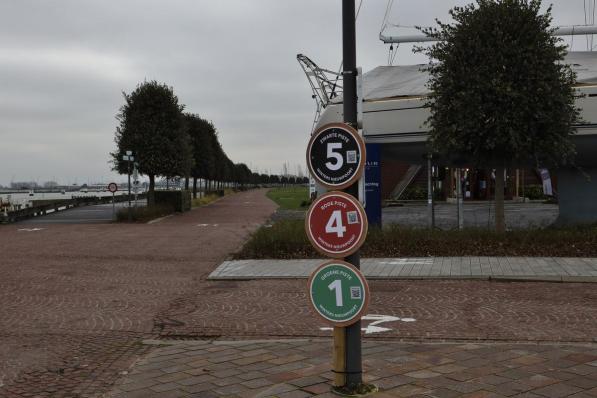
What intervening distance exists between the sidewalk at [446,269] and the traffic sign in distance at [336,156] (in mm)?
6923

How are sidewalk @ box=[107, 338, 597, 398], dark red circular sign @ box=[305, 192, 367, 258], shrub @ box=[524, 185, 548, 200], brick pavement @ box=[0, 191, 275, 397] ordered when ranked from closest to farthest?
dark red circular sign @ box=[305, 192, 367, 258] → sidewalk @ box=[107, 338, 597, 398] → brick pavement @ box=[0, 191, 275, 397] → shrub @ box=[524, 185, 548, 200]

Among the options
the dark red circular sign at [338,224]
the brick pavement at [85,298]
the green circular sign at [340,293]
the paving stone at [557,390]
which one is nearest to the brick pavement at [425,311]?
the brick pavement at [85,298]

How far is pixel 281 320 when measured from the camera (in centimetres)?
794

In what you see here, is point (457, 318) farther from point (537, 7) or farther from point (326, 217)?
point (537, 7)

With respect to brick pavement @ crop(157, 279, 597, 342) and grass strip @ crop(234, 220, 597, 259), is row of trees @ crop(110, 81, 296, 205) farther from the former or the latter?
brick pavement @ crop(157, 279, 597, 342)

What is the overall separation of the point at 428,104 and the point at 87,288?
893cm

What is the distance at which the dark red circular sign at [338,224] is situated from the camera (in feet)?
14.7

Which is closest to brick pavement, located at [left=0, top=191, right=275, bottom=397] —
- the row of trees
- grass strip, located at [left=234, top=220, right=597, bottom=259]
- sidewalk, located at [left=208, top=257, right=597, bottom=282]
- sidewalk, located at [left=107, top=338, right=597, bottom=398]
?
sidewalk, located at [left=107, top=338, right=597, bottom=398]

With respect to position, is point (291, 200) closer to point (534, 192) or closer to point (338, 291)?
point (534, 192)

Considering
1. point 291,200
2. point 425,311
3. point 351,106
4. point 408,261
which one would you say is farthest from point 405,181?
point 351,106

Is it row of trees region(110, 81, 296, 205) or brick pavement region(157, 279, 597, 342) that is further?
row of trees region(110, 81, 296, 205)

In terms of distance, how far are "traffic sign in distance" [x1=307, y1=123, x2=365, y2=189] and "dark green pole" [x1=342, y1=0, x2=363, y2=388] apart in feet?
0.48

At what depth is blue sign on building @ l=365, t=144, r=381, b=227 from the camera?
17.9m

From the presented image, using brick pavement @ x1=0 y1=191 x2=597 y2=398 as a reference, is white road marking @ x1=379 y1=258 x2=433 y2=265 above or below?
above
